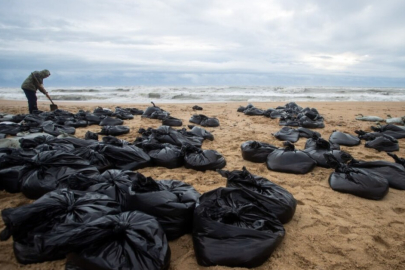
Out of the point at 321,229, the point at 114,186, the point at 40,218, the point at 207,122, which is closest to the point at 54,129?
the point at 207,122

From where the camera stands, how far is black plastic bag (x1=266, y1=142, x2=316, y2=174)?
380cm

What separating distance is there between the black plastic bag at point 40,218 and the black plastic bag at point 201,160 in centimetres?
193

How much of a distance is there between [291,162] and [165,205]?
93.2 inches

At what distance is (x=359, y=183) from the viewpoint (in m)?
3.06

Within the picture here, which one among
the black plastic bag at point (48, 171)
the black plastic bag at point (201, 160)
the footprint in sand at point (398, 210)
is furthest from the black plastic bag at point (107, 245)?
the footprint in sand at point (398, 210)

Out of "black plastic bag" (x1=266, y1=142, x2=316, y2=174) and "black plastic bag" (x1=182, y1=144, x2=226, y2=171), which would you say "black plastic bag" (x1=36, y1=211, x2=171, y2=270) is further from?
"black plastic bag" (x1=266, y1=142, x2=316, y2=174)

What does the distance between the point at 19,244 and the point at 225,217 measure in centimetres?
158

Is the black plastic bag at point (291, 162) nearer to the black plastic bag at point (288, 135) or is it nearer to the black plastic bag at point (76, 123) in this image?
the black plastic bag at point (288, 135)

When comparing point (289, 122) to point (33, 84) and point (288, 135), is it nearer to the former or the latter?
point (288, 135)

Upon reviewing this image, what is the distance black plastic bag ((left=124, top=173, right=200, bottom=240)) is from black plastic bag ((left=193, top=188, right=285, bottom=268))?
0.53 ft

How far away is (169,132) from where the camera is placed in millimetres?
5137

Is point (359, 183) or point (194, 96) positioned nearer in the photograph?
point (359, 183)

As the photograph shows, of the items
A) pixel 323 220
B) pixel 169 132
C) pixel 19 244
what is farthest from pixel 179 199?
pixel 169 132

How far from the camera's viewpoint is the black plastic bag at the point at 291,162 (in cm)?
380
